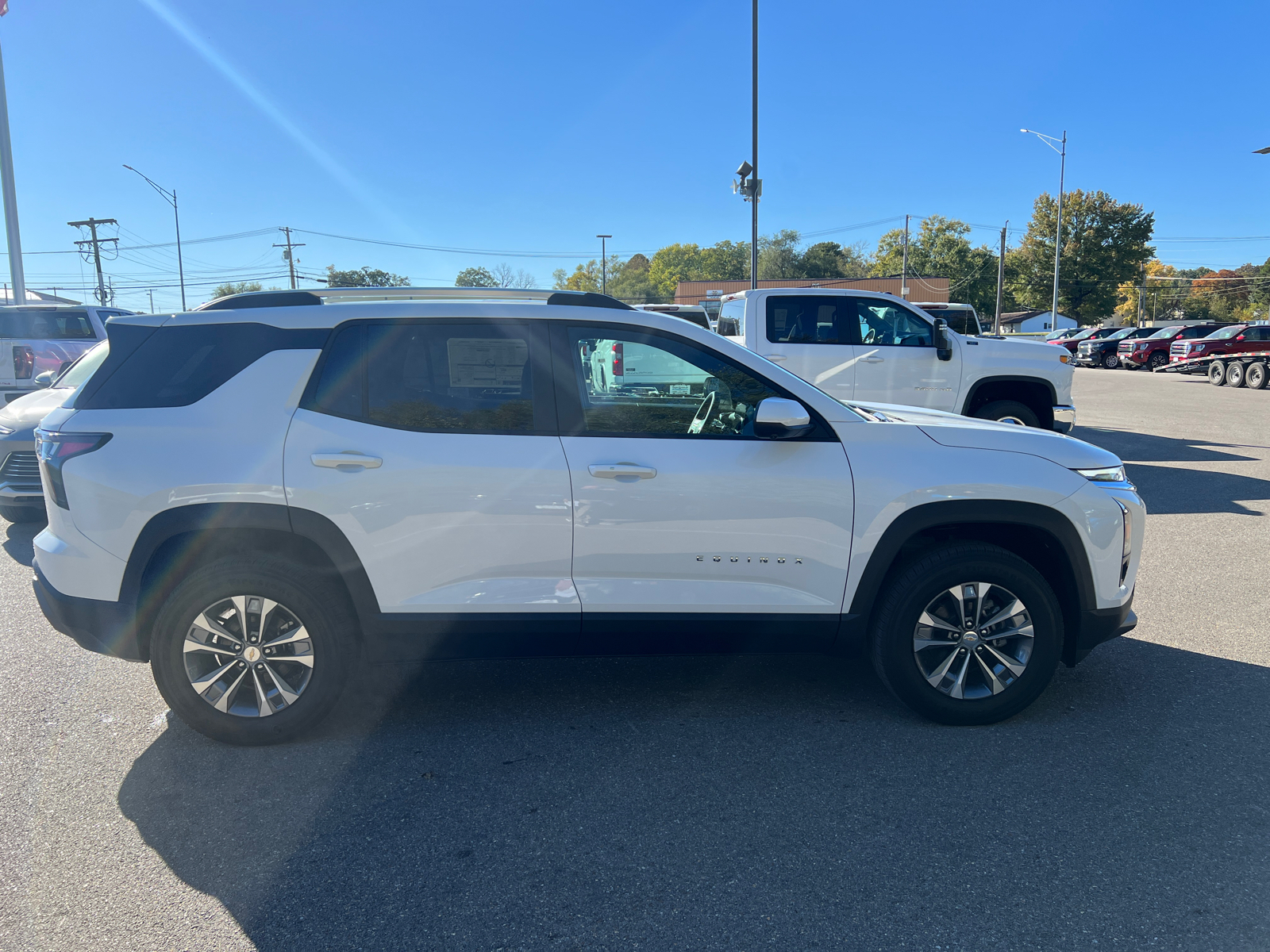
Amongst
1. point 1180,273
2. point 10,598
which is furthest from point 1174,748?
point 1180,273

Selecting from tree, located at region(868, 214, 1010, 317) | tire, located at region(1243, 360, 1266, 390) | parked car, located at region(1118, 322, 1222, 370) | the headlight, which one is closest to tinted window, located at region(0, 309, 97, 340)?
the headlight

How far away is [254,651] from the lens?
3.49m

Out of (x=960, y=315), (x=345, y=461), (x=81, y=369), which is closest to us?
(x=345, y=461)

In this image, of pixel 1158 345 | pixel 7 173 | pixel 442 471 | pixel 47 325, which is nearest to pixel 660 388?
pixel 442 471

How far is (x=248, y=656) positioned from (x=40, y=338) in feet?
36.6

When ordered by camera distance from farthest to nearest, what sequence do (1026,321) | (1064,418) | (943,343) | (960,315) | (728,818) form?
(1026,321)
(960,315)
(1064,418)
(943,343)
(728,818)

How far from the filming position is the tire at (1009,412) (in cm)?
1015

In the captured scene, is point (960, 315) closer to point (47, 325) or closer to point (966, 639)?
point (966, 639)

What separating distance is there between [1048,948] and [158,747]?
133 inches

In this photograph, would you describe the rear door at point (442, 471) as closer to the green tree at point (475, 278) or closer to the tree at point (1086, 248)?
the green tree at point (475, 278)

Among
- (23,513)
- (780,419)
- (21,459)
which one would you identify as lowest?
(23,513)

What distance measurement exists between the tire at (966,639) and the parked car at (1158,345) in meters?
35.0

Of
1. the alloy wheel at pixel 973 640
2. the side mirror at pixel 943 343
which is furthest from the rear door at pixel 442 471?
the side mirror at pixel 943 343

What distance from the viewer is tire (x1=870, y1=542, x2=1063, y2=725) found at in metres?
3.60
